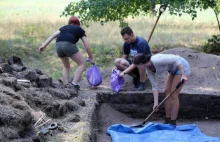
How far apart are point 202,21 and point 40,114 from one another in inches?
593

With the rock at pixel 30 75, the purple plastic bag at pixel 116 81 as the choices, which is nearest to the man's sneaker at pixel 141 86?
the purple plastic bag at pixel 116 81

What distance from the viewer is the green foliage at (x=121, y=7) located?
38.7ft

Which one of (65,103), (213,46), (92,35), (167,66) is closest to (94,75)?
(167,66)

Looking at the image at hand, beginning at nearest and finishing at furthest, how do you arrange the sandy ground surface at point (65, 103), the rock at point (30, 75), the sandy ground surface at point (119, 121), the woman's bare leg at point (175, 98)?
1. the sandy ground surface at point (65, 103)
2. the woman's bare leg at point (175, 98)
3. the rock at point (30, 75)
4. the sandy ground surface at point (119, 121)

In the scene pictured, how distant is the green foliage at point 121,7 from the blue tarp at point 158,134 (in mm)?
5251

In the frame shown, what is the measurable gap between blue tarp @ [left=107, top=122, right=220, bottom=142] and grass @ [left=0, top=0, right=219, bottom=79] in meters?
5.12

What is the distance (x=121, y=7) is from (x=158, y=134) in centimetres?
628

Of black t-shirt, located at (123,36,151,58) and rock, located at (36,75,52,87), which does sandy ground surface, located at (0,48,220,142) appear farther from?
black t-shirt, located at (123,36,151,58)

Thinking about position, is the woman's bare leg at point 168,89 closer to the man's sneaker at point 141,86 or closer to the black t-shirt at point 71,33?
the man's sneaker at point 141,86

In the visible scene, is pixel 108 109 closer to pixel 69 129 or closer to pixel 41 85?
pixel 41 85

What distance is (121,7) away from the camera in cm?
1243

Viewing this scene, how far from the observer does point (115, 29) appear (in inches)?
663

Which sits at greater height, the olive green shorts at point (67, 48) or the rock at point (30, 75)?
the olive green shorts at point (67, 48)

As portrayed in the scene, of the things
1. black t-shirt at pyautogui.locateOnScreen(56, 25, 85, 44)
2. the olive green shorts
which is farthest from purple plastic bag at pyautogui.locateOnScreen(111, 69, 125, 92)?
black t-shirt at pyautogui.locateOnScreen(56, 25, 85, 44)
